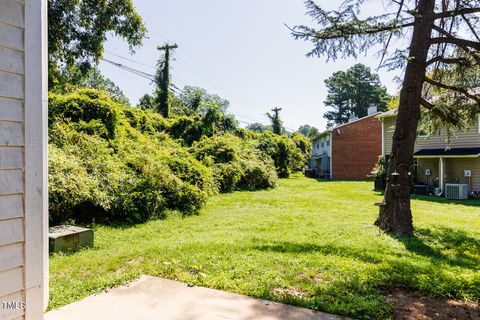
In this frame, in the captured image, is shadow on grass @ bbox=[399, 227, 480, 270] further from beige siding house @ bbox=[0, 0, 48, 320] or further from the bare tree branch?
beige siding house @ bbox=[0, 0, 48, 320]

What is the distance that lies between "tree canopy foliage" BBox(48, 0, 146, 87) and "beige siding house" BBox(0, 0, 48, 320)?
31.7ft

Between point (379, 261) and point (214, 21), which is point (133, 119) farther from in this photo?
point (379, 261)

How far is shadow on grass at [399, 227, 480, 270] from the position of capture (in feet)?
16.6

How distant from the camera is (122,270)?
418 centimetres

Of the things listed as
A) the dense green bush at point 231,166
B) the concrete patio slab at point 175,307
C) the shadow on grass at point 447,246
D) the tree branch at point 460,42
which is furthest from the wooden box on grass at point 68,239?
the dense green bush at point 231,166

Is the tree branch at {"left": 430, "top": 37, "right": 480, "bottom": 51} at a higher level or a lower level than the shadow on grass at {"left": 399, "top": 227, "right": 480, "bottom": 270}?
higher

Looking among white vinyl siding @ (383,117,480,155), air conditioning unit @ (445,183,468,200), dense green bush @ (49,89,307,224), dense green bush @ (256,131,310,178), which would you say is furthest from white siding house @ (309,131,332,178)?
air conditioning unit @ (445,183,468,200)

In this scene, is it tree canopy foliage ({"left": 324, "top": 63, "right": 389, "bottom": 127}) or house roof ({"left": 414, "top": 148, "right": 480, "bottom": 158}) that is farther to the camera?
tree canopy foliage ({"left": 324, "top": 63, "right": 389, "bottom": 127})

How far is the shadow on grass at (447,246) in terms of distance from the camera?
505cm

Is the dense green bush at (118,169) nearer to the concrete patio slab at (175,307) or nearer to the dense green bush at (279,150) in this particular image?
the concrete patio slab at (175,307)

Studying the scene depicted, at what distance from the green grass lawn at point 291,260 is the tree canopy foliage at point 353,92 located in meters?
48.8

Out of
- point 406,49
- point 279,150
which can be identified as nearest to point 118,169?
point 406,49

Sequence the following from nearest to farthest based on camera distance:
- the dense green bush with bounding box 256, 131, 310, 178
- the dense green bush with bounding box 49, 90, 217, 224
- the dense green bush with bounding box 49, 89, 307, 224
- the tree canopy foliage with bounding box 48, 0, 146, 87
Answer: the dense green bush with bounding box 49, 90, 217, 224
the dense green bush with bounding box 49, 89, 307, 224
the tree canopy foliage with bounding box 48, 0, 146, 87
the dense green bush with bounding box 256, 131, 310, 178

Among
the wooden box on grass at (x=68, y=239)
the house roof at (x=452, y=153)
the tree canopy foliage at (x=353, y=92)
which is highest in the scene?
the tree canopy foliage at (x=353, y=92)
